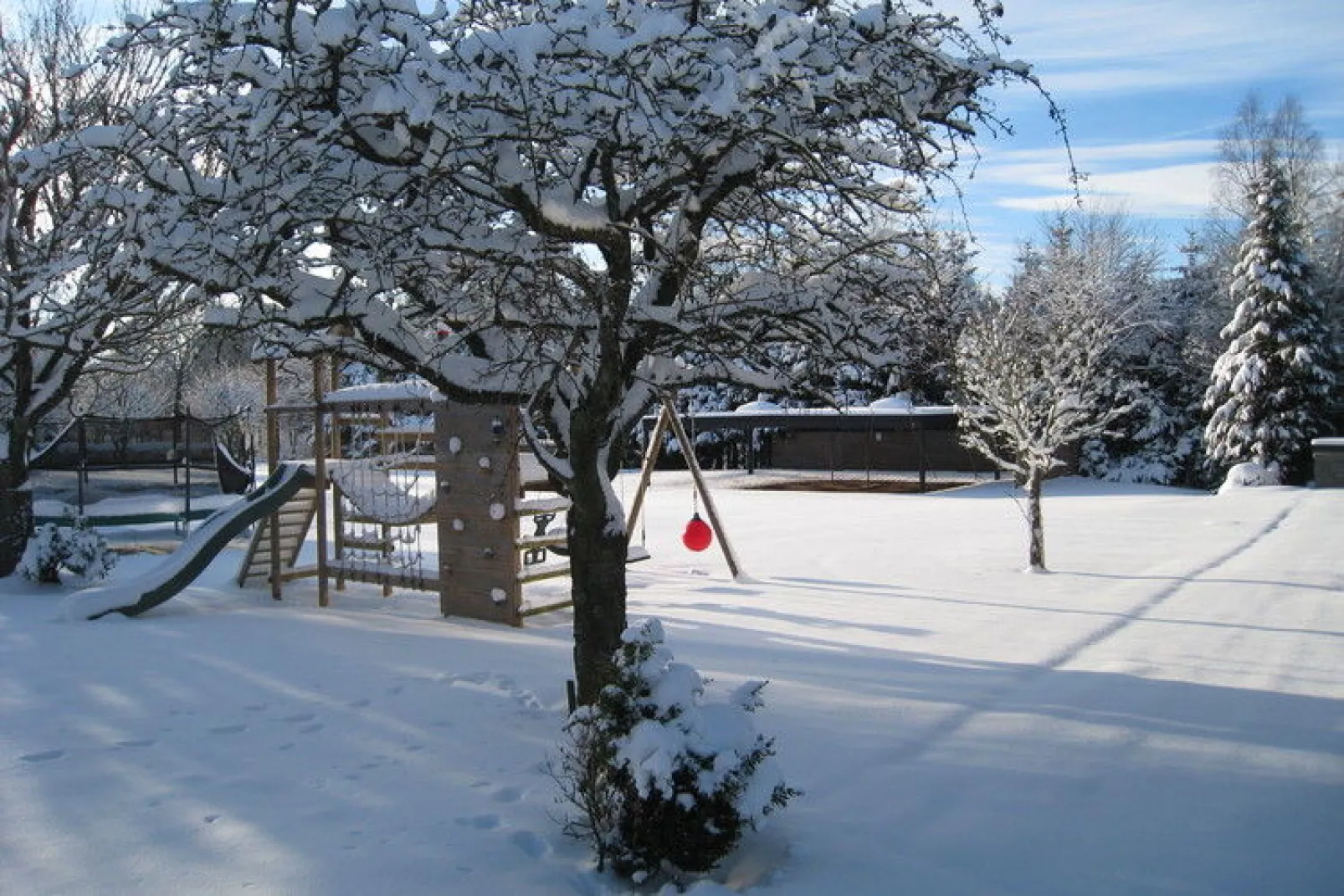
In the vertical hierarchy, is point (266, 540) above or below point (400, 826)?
above

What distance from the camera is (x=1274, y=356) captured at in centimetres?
2866

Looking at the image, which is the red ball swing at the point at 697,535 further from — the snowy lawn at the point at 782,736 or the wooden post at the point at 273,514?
the wooden post at the point at 273,514

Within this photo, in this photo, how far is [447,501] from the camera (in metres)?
9.98

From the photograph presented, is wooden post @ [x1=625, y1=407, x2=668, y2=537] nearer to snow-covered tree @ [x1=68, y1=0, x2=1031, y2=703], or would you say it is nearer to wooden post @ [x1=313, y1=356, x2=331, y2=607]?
wooden post @ [x1=313, y1=356, x2=331, y2=607]

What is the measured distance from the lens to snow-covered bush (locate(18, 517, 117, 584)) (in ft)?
39.3

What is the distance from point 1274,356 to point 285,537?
90.5 ft

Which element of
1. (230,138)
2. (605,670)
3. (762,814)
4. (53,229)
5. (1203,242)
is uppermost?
(1203,242)

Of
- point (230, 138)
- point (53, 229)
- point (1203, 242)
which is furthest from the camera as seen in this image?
point (1203, 242)

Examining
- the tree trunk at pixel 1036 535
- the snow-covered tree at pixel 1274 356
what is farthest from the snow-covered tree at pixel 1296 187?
the tree trunk at pixel 1036 535

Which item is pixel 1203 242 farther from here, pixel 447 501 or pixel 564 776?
pixel 564 776

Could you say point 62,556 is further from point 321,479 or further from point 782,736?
point 782,736

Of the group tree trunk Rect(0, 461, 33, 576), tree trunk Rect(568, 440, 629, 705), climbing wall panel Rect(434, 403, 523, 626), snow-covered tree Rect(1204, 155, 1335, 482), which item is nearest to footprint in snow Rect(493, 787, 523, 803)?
tree trunk Rect(568, 440, 629, 705)

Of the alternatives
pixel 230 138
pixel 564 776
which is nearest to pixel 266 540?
pixel 230 138

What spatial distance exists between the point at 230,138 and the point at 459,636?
486cm
